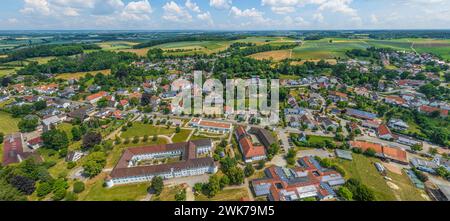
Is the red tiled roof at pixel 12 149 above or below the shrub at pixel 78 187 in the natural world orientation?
above

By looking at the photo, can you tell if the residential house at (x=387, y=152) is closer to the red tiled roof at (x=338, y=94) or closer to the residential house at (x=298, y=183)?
the residential house at (x=298, y=183)

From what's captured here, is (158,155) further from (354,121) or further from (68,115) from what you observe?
(354,121)

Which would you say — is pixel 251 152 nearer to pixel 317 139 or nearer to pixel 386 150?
pixel 317 139

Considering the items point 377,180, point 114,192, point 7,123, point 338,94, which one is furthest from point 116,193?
point 338,94

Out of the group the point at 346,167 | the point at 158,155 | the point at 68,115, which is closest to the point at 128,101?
the point at 68,115

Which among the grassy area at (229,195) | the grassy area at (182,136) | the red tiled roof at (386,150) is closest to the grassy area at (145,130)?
the grassy area at (182,136)
